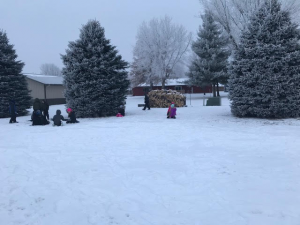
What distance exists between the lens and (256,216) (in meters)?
4.04

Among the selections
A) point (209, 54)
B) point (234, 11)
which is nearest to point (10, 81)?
point (234, 11)

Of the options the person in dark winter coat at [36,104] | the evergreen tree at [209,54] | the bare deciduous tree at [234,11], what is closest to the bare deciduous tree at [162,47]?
the evergreen tree at [209,54]

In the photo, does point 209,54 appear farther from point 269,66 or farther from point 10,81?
point 10,81

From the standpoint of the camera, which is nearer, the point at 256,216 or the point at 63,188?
the point at 256,216

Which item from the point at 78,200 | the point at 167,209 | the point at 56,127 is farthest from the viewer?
the point at 56,127

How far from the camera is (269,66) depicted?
13750 mm

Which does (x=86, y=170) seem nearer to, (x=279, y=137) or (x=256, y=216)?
(x=256, y=216)

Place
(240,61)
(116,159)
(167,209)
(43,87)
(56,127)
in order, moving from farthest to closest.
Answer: (43,87), (240,61), (56,127), (116,159), (167,209)

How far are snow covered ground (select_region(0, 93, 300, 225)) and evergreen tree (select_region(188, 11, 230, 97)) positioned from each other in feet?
86.5

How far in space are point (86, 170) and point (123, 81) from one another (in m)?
12.7

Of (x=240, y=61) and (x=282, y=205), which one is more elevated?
(x=240, y=61)

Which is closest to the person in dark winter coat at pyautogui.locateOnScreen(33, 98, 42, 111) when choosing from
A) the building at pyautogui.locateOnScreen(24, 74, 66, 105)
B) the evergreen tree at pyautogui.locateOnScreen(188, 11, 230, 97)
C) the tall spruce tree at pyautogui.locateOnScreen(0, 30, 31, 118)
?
the tall spruce tree at pyautogui.locateOnScreen(0, 30, 31, 118)

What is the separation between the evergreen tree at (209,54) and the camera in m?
35.3

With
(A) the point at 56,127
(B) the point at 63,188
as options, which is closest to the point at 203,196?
(B) the point at 63,188
